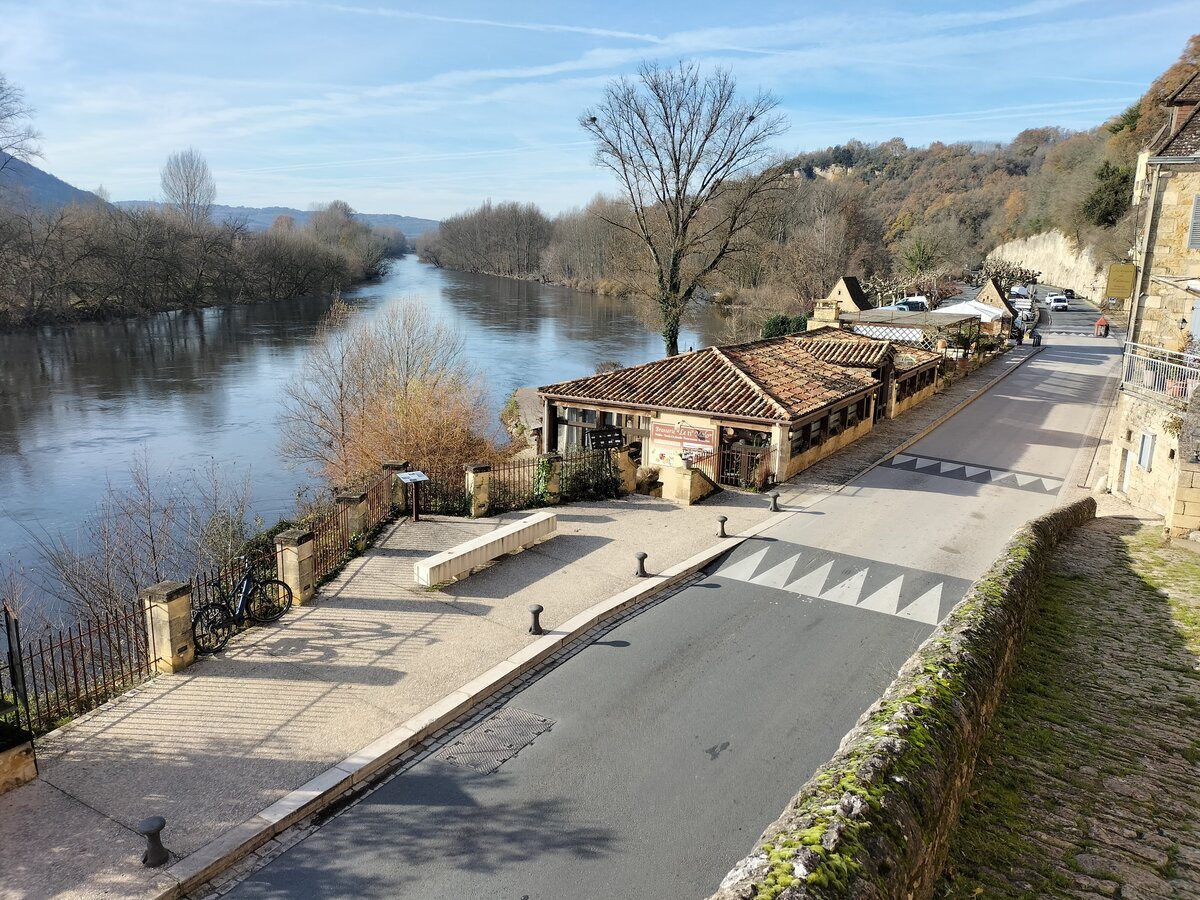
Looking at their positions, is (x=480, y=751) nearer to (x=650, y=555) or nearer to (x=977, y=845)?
(x=977, y=845)

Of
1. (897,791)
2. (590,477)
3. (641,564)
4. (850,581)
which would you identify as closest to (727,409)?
(590,477)

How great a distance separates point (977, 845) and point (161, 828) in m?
6.29

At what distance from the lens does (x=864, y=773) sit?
5.05 m

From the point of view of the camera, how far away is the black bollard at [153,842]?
6367 mm

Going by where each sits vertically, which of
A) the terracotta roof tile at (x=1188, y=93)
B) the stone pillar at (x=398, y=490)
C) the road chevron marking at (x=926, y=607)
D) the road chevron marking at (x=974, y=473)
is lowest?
the road chevron marking at (x=926, y=607)

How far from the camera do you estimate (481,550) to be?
13.1 metres

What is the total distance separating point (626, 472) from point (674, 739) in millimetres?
10064

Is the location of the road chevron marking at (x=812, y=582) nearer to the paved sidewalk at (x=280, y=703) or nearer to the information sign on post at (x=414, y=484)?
the paved sidewalk at (x=280, y=703)

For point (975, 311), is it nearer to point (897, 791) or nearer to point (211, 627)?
point (211, 627)

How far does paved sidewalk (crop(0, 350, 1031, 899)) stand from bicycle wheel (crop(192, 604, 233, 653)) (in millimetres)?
195

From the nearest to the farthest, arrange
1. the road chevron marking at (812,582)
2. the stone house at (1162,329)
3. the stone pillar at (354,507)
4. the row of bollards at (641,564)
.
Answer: the row of bollards at (641,564), the road chevron marking at (812,582), the stone pillar at (354,507), the stone house at (1162,329)

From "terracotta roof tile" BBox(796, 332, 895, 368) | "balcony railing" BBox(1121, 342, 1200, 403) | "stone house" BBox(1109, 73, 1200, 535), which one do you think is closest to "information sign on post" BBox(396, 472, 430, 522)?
"balcony railing" BBox(1121, 342, 1200, 403)

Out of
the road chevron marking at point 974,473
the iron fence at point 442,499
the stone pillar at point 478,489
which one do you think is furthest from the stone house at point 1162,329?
the iron fence at point 442,499

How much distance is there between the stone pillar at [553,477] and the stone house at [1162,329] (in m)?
12.5
